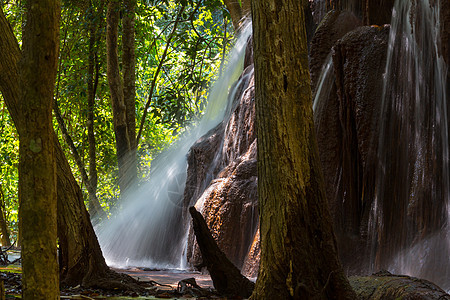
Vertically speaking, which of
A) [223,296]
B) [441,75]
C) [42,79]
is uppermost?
[441,75]

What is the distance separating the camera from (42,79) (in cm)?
285

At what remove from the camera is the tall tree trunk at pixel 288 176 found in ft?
12.2

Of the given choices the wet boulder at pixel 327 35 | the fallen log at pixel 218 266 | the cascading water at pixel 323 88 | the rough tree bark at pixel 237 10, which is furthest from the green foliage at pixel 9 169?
the fallen log at pixel 218 266

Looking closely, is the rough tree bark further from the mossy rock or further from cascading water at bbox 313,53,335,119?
the mossy rock

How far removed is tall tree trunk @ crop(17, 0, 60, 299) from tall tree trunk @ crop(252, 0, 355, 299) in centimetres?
146

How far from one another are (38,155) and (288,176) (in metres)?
1.60

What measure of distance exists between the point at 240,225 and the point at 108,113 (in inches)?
394

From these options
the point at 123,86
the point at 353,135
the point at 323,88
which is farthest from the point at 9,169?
the point at 353,135

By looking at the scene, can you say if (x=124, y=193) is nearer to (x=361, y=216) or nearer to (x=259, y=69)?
(x=361, y=216)

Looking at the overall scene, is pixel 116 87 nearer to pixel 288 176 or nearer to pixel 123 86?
pixel 123 86

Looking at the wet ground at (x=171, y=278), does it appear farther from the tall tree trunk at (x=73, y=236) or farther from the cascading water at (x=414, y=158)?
the cascading water at (x=414, y=158)

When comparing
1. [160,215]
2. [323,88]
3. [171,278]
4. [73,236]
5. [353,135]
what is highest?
[323,88]

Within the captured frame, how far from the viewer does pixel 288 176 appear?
12.4 feet

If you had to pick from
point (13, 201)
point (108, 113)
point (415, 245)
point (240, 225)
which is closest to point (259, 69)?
point (415, 245)
